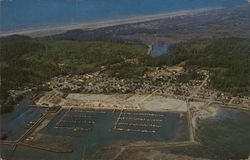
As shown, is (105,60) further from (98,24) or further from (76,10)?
(76,10)

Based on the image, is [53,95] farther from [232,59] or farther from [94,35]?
[94,35]

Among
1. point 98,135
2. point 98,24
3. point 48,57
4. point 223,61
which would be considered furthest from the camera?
point 98,24

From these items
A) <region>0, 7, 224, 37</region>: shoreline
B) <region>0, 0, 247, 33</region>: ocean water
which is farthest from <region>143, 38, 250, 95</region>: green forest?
<region>0, 0, 247, 33</region>: ocean water

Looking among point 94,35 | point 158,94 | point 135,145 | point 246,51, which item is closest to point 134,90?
point 158,94

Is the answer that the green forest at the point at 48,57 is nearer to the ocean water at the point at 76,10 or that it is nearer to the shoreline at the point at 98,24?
the shoreline at the point at 98,24

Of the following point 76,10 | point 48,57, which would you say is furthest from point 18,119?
point 76,10

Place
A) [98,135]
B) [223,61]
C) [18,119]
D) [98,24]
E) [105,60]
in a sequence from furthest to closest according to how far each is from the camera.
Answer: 1. [98,24]
2. [105,60]
3. [223,61]
4. [18,119]
5. [98,135]

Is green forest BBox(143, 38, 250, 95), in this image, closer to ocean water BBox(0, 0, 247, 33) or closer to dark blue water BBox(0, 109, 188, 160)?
dark blue water BBox(0, 109, 188, 160)

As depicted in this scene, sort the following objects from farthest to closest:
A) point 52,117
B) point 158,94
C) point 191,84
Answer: point 191,84 < point 158,94 < point 52,117
